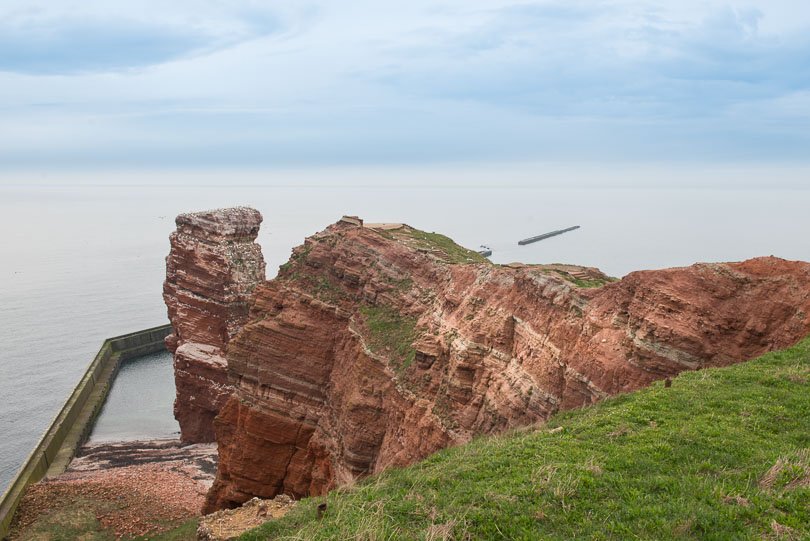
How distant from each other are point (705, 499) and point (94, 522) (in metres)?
32.5

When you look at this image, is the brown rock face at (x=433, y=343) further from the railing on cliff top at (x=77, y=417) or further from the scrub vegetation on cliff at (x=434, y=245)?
the railing on cliff top at (x=77, y=417)

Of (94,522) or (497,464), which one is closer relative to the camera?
(497,464)

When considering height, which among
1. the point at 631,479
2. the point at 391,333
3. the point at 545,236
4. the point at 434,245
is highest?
the point at 434,245

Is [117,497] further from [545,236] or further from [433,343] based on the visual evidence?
[545,236]

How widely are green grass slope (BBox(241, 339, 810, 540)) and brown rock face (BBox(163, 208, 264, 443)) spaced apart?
31167 mm

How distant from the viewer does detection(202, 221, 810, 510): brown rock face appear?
18219 mm

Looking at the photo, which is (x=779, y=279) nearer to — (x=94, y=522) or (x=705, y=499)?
(x=705, y=499)

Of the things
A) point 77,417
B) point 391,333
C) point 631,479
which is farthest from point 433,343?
point 77,417

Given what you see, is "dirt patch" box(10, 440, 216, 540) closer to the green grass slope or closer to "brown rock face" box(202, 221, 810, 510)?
"brown rock face" box(202, 221, 810, 510)

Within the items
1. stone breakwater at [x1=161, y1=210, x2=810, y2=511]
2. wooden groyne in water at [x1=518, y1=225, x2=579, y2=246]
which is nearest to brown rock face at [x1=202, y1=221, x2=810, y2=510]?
stone breakwater at [x1=161, y1=210, x2=810, y2=511]

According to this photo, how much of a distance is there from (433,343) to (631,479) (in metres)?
13.6

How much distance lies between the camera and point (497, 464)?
519 inches

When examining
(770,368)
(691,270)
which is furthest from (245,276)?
(770,368)

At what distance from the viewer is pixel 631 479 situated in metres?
11.4
